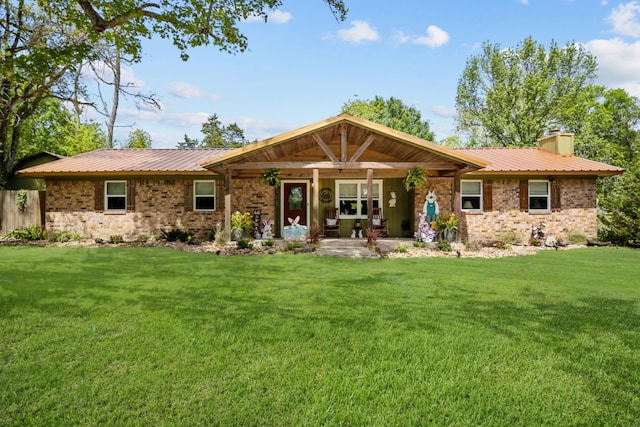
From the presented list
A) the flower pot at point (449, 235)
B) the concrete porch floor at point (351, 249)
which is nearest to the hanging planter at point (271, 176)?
the concrete porch floor at point (351, 249)

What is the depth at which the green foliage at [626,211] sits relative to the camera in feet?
38.8

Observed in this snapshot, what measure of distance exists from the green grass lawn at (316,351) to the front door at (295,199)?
7448mm

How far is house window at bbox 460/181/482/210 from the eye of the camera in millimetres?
13297

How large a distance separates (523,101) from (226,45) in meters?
22.9

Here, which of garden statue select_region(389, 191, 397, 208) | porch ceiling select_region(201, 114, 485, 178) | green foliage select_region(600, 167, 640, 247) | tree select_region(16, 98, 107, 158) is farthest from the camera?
tree select_region(16, 98, 107, 158)

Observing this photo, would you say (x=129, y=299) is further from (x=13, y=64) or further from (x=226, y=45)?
(x=226, y=45)

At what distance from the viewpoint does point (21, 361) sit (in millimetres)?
3062

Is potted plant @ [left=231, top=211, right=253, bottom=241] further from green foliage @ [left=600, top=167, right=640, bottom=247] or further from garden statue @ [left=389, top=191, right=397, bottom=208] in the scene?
green foliage @ [left=600, top=167, right=640, bottom=247]

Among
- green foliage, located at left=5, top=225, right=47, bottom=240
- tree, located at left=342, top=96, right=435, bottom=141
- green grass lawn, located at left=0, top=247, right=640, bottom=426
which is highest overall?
tree, located at left=342, top=96, right=435, bottom=141

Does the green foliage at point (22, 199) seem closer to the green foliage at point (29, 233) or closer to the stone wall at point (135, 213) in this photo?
the green foliage at point (29, 233)

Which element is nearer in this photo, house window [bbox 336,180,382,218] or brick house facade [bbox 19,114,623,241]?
brick house facade [bbox 19,114,623,241]

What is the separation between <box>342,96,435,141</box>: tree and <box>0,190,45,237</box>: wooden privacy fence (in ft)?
82.8

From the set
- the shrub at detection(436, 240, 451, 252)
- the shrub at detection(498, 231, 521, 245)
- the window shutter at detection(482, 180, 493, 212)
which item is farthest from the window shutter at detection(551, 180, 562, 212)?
the shrub at detection(436, 240, 451, 252)

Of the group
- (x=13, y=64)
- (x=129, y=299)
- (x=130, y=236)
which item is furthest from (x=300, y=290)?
(x=130, y=236)
